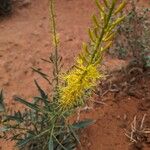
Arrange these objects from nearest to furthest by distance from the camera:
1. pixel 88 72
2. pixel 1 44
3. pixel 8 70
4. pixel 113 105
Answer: pixel 88 72
pixel 113 105
pixel 8 70
pixel 1 44

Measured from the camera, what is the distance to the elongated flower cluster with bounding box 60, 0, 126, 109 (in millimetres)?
1509

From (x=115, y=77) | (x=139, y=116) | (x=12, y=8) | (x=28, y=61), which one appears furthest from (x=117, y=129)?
(x=12, y=8)

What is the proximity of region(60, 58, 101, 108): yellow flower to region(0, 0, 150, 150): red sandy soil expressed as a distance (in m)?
1.06

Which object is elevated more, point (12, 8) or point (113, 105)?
point (12, 8)

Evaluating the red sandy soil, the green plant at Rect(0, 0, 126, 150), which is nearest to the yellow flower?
the green plant at Rect(0, 0, 126, 150)

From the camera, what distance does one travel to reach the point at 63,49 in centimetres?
411

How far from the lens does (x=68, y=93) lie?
1.86 metres

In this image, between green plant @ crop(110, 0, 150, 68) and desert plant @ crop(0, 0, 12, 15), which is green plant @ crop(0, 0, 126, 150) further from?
desert plant @ crop(0, 0, 12, 15)

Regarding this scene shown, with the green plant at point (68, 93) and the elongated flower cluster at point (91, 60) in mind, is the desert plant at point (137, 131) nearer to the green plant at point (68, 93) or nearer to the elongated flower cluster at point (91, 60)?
the green plant at point (68, 93)

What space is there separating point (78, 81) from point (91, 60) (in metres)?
0.13

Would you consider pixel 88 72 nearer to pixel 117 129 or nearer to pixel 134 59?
pixel 117 129

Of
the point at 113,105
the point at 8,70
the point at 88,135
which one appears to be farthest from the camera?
the point at 8,70

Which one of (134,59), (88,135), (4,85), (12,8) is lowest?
(88,135)

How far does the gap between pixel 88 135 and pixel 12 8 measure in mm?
2509
